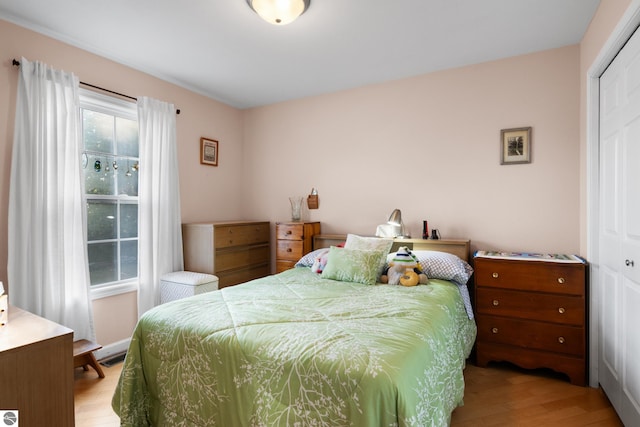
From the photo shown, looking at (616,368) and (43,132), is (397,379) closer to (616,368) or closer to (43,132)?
(616,368)

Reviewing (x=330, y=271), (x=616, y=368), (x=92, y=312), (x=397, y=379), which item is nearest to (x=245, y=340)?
(x=397, y=379)

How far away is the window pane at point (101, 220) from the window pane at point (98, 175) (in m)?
0.11

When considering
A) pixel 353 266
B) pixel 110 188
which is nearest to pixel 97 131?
pixel 110 188

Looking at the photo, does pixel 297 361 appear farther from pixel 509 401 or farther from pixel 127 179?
pixel 127 179

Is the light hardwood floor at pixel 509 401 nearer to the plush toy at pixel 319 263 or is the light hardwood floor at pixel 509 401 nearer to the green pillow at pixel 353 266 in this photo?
the green pillow at pixel 353 266

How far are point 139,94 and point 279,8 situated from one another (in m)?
1.82

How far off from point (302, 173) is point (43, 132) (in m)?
2.36

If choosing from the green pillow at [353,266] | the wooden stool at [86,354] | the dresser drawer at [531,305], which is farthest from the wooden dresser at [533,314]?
the wooden stool at [86,354]

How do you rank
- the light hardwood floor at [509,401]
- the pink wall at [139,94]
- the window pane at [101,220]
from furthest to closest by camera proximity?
the window pane at [101,220], the pink wall at [139,94], the light hardwood floor at [509,401]

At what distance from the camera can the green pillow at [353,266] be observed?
2.58 m

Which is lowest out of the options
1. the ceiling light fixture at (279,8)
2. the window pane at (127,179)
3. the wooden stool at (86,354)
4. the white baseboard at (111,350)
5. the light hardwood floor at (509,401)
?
the light hardwood floor at (509,401)

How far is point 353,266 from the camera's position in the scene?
8.64 ft

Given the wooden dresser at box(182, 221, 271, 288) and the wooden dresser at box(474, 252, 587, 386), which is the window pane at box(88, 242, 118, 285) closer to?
the wooden dresser at box(182, 221, 271, 288)

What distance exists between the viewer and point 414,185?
3.34 metres
